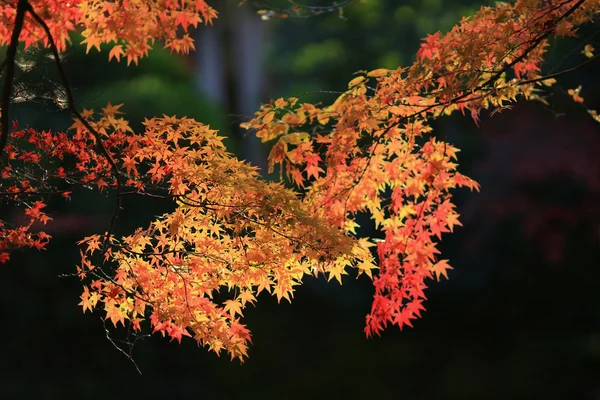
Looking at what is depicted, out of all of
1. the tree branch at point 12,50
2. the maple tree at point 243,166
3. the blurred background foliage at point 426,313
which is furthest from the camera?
the blurred background foliage at point 426,313

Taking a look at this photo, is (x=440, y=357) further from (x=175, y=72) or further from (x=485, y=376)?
(x=175, y=72)

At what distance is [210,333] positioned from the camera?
3.56 meters

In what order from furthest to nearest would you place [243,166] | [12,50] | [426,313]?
1. [426,313]
2. [243,166]
3. [12,50]

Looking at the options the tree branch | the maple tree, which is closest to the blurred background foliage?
the maple tree

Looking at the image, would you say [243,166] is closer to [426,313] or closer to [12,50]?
[12,50]

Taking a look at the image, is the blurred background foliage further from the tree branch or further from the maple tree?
the tree branch

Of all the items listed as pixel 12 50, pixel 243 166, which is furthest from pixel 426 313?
pixel 12 50

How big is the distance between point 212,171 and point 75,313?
5964mm

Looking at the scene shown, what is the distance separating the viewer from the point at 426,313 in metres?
9.78

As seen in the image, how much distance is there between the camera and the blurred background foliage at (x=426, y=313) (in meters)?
8.50

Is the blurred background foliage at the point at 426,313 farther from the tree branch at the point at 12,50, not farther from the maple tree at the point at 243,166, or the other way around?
the tree branch at the point at 12,50

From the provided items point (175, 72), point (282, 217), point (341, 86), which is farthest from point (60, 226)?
point (341, 86)

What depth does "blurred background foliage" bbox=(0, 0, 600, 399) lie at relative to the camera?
27.9 feet

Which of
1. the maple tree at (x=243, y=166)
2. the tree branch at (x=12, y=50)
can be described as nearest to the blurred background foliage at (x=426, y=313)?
the maple tree at (x=243, y=166)
